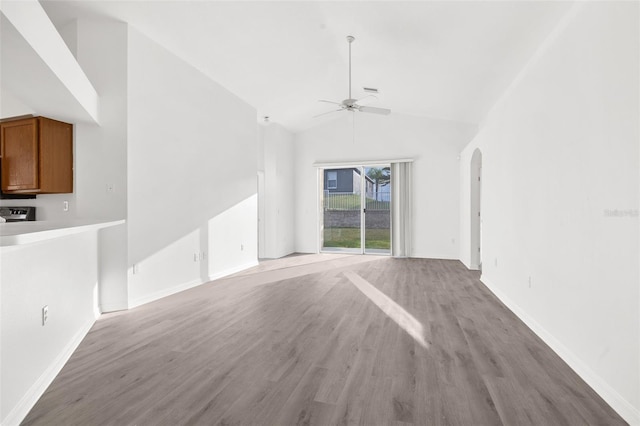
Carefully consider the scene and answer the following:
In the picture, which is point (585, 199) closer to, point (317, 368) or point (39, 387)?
point (317, 368)

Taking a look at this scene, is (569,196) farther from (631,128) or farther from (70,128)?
(70,128)

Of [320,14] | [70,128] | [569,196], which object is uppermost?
[320,14]

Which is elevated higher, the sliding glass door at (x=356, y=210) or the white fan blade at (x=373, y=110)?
the white fan blade at (x=373, y=110)

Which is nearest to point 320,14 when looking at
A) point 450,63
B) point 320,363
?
point 450,63

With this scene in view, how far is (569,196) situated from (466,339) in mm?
1370

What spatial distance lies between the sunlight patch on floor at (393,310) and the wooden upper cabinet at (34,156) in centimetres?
369

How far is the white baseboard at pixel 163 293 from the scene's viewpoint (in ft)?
12.3

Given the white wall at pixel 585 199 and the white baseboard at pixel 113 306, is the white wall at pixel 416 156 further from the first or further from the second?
the white baseboard at pixel 113 306

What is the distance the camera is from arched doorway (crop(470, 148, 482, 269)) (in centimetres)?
586

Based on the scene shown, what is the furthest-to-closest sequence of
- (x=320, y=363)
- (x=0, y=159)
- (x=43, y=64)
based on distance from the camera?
1. (x=0, y=159)
2. (x=320, y=363)
3. (x=43, y=64)

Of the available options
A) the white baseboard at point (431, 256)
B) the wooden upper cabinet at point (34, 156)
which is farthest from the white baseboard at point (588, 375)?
the wooden upper cabinet at point (34, 156)

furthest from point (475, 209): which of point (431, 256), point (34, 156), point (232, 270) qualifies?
point (34, 156)

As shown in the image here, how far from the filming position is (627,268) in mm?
1765

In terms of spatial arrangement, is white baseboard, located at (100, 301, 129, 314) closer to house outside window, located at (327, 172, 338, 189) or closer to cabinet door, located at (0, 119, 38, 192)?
cabinet door, located at (0, 119, 38, 192)
